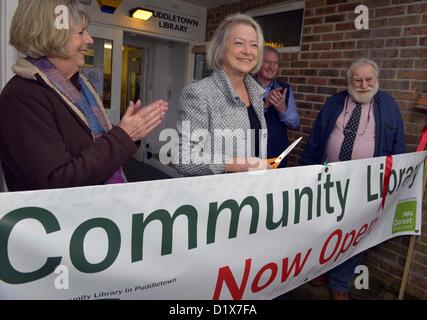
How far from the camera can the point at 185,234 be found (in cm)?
139

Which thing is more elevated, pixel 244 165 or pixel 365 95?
pixel 365 95

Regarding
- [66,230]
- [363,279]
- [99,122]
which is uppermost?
[99,122]

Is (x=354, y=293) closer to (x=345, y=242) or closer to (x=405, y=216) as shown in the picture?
(x=405, y=216)

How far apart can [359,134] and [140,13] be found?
11.4 feet

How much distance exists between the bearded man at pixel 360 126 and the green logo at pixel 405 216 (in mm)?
386

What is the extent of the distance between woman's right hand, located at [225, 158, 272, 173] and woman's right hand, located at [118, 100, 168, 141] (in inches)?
18.8

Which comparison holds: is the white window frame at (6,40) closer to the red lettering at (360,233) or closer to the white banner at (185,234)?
the white banner at (185,234)

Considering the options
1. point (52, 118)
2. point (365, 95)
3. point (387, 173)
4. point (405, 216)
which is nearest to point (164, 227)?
point (52, 118)

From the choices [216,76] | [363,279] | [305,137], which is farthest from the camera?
[305,137]

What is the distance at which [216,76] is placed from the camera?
1951 millimetres

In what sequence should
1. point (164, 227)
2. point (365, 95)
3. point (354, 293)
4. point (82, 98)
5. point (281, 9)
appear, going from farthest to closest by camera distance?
point (281, 9) → point (354, 293) → point (365, 95) → point (82, 98) → point (164, 227)
